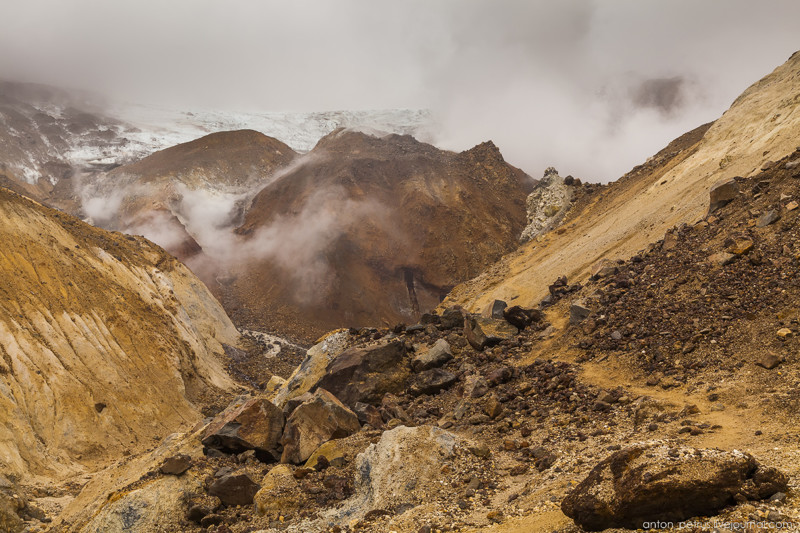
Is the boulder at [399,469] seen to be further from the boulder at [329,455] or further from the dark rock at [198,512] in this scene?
the dark rock at [198,512]

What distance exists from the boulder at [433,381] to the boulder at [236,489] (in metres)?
4.26

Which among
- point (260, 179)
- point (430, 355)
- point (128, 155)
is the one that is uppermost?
point (128, 155)

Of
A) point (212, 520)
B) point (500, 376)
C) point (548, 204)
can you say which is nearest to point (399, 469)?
point (212, 520)

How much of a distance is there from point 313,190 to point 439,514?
4599 cm

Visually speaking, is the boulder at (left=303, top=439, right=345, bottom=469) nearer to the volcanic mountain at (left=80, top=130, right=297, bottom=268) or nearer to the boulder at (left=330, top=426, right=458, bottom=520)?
the boulder at (left=330, top=426, right=458, bottom=520)

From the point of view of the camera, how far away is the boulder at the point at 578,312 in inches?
492

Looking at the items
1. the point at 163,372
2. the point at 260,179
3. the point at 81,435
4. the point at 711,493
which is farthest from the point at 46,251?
the point at 260,179

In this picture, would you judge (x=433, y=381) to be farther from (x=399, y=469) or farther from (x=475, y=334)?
(x=399, y=469)

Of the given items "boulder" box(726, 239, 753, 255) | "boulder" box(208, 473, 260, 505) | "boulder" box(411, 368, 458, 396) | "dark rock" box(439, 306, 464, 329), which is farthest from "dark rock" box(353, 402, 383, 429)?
"boulder" box(726, 239, 753, 255)

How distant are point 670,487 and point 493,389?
6.01 m

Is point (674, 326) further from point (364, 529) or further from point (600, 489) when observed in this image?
point (364, 529)

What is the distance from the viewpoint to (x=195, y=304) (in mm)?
33062

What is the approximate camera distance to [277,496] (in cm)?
863

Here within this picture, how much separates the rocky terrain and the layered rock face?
0.31 ft
